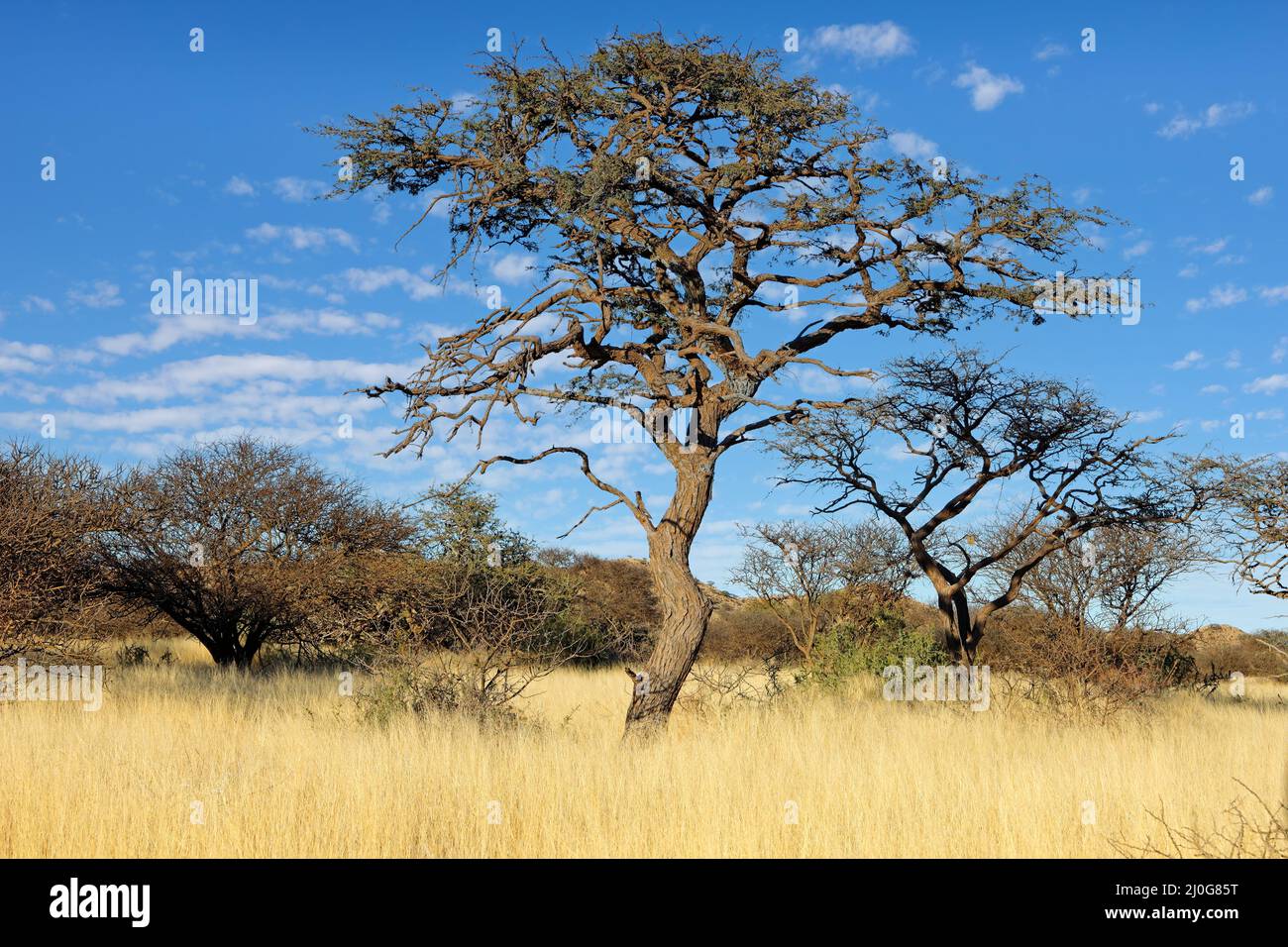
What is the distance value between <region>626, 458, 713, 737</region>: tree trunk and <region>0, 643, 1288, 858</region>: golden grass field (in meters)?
0.42

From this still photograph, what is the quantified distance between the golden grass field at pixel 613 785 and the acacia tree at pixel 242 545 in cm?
704

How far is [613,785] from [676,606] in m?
3.47

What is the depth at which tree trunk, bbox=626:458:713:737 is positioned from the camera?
10648 mm

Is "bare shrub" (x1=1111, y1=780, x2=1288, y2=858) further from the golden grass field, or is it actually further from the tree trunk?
the tree trunk

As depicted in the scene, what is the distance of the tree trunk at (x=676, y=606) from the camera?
1065 centimetres

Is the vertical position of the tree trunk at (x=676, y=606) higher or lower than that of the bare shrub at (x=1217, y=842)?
higher

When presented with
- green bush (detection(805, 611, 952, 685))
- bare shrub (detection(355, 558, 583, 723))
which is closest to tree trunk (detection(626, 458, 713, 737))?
bare shrub (detection(355, 558, 583, 723))

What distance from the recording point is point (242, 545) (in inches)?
826

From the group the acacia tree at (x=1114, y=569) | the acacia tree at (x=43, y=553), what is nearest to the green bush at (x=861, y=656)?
the acacia tree at (x=1114, y=569)

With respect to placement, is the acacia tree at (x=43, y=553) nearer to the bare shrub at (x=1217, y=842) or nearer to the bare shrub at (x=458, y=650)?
the bare shrub at (x=458, y=650)

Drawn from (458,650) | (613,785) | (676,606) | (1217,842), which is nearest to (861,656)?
(676,606)
